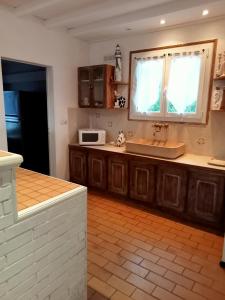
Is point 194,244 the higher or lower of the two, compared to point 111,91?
lower

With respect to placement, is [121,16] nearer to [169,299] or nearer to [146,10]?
[146,10]

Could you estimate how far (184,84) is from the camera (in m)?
3.15

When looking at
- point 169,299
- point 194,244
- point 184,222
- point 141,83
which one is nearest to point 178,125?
point 141,83

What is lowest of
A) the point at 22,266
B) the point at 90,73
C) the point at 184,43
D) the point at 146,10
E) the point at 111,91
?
the point at 22,266

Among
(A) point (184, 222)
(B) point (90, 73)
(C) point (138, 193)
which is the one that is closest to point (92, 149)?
(C) point (138, 193)

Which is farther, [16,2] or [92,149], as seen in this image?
[92,149]

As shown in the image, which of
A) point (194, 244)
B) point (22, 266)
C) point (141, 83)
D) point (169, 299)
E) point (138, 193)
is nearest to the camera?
point (22, 266)

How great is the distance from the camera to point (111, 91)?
3678 millimetres

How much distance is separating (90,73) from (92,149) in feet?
4.10

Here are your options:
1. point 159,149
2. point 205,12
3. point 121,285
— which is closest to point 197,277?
point 121,285

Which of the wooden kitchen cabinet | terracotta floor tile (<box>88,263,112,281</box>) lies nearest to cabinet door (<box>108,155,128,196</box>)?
the wooden kitchen cabinet

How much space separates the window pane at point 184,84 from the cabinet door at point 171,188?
0.92m

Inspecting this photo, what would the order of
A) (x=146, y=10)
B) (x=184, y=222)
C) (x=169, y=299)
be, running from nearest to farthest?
(x=169, y=299)
(x=146, y=10)
(x=184, y=222)

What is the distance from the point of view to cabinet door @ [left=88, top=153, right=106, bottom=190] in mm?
3515
